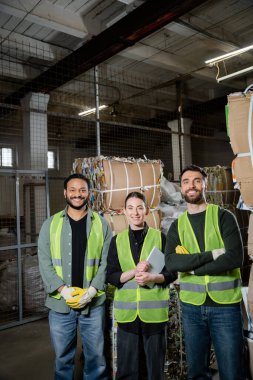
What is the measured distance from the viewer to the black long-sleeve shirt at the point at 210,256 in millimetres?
2408

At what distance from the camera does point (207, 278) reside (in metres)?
2.53

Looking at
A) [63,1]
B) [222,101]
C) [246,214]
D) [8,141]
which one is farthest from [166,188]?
[8,141]

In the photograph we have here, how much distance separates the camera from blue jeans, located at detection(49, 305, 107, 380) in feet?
9.52

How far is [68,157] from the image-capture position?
15070 millimetres

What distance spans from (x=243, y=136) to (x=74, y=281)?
195cm

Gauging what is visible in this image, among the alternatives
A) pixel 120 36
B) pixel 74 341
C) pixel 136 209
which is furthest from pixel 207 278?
pixel 120 36

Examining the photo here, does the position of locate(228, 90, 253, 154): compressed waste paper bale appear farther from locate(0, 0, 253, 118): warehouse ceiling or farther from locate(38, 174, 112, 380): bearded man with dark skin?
locate(0, 0, 253, 118): warehouse ceiling

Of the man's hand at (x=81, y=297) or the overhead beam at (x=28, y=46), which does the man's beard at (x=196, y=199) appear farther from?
the overhead beam at (x=28, y=46)

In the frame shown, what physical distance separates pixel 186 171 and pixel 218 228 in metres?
0.55

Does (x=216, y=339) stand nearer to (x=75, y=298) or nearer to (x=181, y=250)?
(x=181, y=250)

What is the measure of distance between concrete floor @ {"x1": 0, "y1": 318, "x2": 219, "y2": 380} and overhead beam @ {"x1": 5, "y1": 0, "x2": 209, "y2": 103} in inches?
190

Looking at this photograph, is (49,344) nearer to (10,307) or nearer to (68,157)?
(10,307)

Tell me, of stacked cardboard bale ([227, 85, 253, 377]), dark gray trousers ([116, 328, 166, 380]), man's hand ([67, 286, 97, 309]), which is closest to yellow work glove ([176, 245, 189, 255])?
stacked cardboard bale ([227, 85, 253, 377])

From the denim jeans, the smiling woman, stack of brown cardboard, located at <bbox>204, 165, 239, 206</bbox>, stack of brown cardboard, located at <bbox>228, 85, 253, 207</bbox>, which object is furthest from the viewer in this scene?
stack of brown cardboard, located at <bbox>204, 165, 239, 206</bbox>
